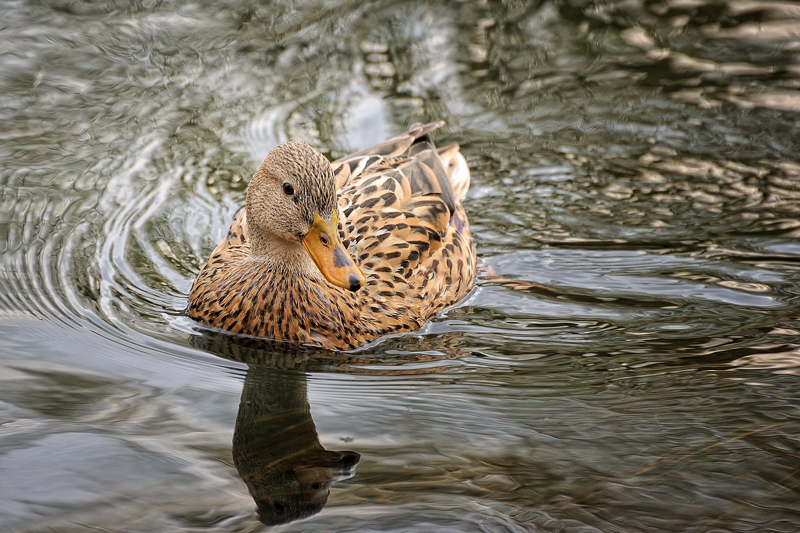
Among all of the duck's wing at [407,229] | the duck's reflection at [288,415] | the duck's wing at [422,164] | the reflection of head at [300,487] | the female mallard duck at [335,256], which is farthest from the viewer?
the duck's wing at [422,164]

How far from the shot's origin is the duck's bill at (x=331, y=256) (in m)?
5.09

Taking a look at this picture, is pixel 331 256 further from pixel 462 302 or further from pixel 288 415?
pixel 462 302

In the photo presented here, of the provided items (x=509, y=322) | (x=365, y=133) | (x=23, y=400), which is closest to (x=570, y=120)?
(x=365, y=133)

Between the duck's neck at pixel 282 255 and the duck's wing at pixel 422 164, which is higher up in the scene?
the duck's wing at pixel 422 164

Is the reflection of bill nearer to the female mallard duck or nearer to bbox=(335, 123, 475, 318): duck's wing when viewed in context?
the female mallard duck

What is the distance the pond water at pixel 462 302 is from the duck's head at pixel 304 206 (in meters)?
0.58

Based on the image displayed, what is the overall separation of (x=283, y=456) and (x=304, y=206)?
162 cm

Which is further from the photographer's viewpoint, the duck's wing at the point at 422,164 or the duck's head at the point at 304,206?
the duck's wing at the point at 422,164

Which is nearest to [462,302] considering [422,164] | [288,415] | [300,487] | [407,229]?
[407,229]

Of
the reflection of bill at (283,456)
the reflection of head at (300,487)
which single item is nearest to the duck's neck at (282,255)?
the reflection of bill at (283,456)

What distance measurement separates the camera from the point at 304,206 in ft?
16.9

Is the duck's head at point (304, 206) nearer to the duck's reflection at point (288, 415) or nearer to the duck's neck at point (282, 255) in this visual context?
the duck's neck at point (282, 255)

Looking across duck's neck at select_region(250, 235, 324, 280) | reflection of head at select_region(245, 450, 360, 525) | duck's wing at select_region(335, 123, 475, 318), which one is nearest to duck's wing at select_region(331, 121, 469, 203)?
duck's wing at select_region(335, 123, 475, 318)

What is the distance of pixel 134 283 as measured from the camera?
233 inches
